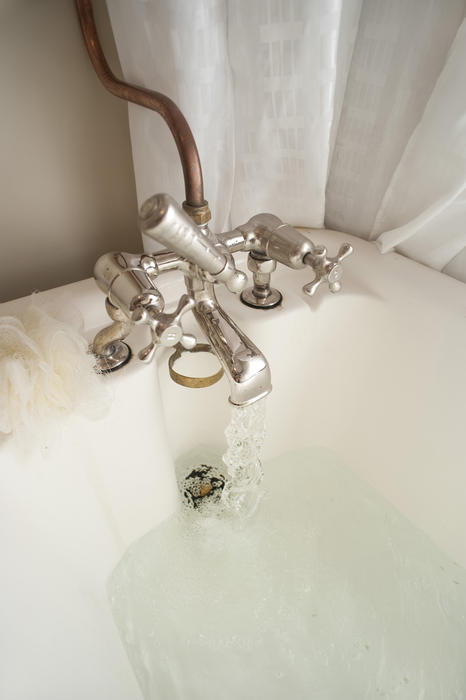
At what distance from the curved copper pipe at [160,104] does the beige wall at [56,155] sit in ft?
0.08

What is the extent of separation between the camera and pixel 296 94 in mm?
509

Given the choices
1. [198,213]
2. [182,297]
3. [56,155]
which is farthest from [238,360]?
[56,155]


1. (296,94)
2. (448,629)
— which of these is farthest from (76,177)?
(448,629)

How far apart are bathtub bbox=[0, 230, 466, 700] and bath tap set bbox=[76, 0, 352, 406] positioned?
0.09 metres

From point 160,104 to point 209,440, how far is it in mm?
479

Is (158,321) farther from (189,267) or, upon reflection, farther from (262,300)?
(262,300)

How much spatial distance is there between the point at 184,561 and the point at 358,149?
2.05 feet

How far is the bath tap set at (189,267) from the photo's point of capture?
321 millimetres

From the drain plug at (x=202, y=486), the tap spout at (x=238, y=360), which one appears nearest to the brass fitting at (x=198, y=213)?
the tap spout at (x=238, y=360)

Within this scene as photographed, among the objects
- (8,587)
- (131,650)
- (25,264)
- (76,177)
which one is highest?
(76,177)

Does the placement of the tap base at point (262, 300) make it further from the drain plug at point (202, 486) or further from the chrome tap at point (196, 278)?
the drain plug at point (202, 486)

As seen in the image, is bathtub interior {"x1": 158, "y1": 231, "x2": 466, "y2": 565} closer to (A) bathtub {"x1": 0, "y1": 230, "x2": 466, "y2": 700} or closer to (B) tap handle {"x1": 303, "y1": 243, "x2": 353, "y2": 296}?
(A) bathtub {"x1": 0, "y1": 230, "x2": 466, "y2": 700}

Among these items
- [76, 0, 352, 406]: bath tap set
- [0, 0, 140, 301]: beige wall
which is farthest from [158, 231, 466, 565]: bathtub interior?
[0, 0, 140, 301]: beige wall

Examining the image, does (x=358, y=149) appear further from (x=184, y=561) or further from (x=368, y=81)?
(x=184, y=561)
